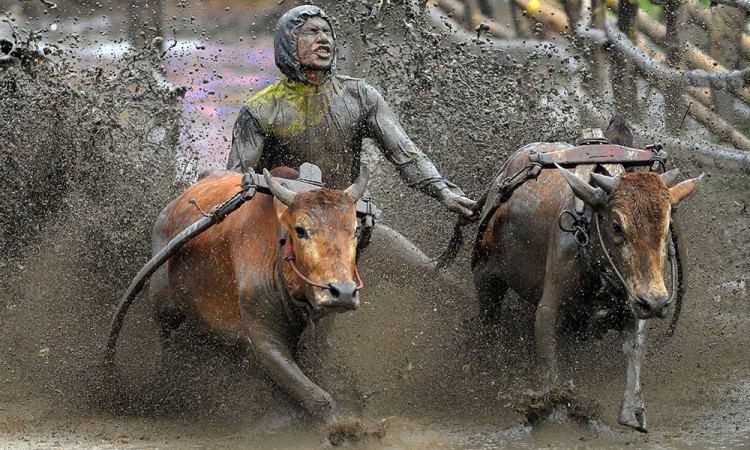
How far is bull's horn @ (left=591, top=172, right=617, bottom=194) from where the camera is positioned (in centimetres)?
723

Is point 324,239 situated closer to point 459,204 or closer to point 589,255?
point 459,204

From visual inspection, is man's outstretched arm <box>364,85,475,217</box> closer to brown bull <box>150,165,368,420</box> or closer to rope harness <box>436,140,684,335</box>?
rope harness <box>436,140,684,335</box>

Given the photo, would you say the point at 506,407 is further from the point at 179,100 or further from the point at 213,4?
the point at 213,4

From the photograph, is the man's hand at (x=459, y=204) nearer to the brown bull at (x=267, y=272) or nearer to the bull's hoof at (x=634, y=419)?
the brown bull at (x=267, y=272)

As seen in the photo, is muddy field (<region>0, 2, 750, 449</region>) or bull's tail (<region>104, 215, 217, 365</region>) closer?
bull's tail (<region>104, 215, 217, 365</region>)

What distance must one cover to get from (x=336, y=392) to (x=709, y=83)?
4.96 m

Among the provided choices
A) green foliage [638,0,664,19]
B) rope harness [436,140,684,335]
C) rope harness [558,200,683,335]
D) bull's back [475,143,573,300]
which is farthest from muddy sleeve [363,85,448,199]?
green foliage [638,0,664,19]

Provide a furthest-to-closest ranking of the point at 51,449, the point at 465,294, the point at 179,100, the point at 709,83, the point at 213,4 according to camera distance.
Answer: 1. the point at 213,4
2. the point at 709,83
3. the point at 179,100
4. the point at 465,294
5. the point at 51,449

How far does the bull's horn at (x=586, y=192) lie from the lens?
23.9 feet

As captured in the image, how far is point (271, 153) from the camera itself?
327 inches

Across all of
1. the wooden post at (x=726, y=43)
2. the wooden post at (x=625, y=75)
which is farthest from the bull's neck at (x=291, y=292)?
the wooden post at (x=726, y=43)

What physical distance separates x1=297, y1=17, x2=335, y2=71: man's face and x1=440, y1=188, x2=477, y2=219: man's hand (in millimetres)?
965

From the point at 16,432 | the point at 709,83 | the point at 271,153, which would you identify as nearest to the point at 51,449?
the point at 16,432

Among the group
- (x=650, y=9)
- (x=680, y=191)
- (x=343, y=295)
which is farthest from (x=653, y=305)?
(x=650, y=9)
